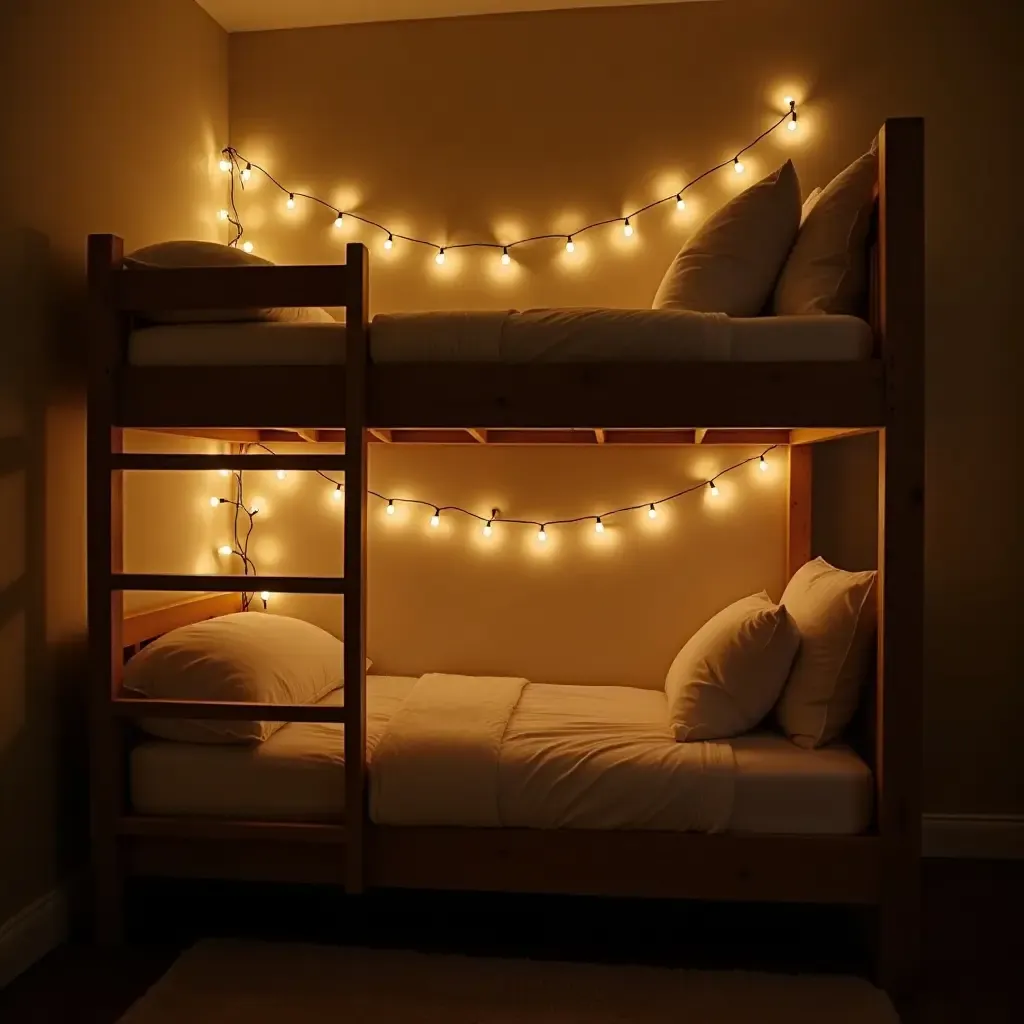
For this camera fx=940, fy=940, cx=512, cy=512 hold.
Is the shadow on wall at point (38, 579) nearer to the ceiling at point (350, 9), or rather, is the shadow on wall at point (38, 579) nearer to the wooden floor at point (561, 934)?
the wooden floor at point (561, 934)

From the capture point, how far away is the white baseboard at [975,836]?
285cm

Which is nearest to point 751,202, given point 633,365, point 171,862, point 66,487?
point 633,365

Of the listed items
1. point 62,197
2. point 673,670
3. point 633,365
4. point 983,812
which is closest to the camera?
point 633,365

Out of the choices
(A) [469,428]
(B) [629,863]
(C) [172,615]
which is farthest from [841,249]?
(C) [172,615]

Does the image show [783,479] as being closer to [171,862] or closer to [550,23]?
[550,23]

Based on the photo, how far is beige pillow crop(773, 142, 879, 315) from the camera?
2.26m

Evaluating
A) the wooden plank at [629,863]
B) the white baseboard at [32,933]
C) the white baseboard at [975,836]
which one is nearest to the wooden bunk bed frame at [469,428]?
the wooden plank at [629,863]

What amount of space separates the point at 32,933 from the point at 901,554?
7.16 feet

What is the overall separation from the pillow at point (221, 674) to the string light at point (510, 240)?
4.59ft

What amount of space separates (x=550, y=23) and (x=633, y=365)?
155cm

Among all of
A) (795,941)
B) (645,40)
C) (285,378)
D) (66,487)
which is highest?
(645,40)

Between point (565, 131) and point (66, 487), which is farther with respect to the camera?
point (565, 131)

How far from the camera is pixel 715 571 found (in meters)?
3.03

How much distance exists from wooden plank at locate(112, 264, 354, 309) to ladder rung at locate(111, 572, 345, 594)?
569mm
